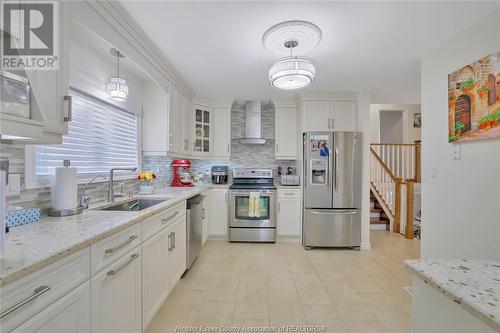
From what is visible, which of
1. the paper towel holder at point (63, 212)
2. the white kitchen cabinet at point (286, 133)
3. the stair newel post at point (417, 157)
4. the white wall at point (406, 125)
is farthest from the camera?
the white wall at point (406, 125)

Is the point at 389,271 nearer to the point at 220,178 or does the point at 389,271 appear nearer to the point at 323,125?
the point at 323,125

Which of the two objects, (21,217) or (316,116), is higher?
(316,116)

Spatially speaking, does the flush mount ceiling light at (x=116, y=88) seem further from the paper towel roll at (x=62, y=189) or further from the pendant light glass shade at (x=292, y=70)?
the pendant light glass shade at (x=292, y=70)

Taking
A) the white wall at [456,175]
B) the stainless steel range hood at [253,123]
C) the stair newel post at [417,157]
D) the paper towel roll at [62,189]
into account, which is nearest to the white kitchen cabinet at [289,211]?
the stainless steel range hood at [253,123]

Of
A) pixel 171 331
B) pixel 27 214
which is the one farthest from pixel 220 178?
pixel 27 214

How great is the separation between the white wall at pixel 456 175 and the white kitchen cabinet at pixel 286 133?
6.34 feet

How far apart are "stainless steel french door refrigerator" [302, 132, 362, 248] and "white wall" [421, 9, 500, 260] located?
113cm

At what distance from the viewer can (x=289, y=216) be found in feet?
11.8

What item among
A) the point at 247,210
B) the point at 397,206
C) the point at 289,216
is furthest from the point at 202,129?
the point at 397,206

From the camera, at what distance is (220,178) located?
3947 millimetres

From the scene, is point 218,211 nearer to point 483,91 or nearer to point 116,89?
point 116,89

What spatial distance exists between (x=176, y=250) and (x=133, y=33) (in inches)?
76.4

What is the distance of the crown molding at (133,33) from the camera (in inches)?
59.7

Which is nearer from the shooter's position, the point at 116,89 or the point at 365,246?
the point at 116,89
